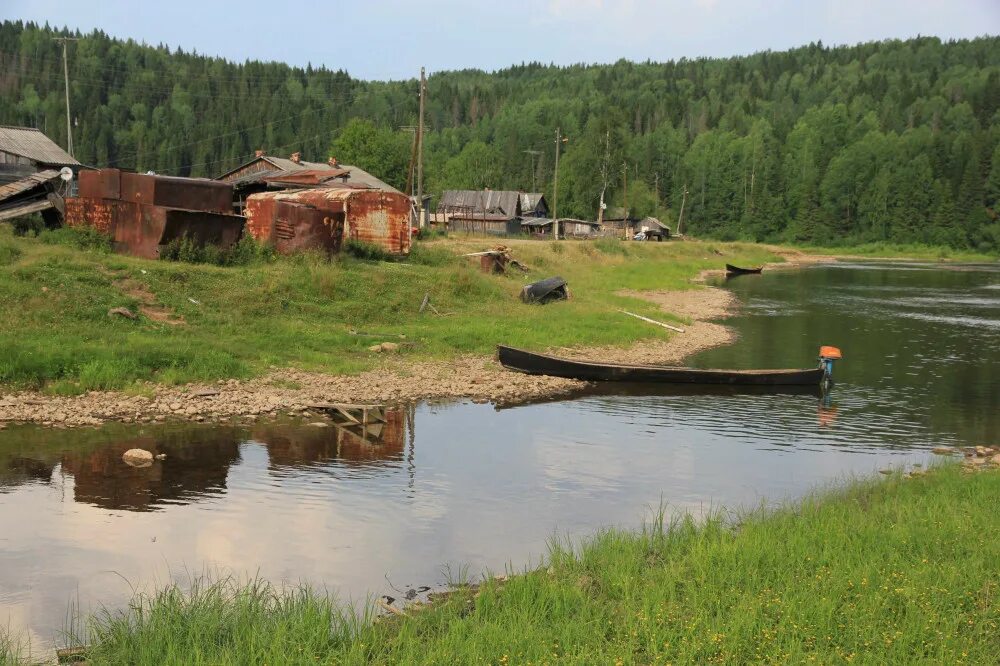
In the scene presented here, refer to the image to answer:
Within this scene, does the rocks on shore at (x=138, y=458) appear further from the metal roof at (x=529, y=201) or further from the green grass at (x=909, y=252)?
the green grass at (x=909, y=252)

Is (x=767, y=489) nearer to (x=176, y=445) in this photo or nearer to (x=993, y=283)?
(x=176, y=445)

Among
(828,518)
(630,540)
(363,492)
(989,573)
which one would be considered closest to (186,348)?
(363,492)

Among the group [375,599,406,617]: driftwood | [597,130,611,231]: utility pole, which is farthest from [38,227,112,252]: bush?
[597,130,611,231]: utility pole

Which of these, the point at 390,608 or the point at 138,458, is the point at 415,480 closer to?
the point at 138,458

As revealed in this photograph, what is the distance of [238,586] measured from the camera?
1015 centimetres

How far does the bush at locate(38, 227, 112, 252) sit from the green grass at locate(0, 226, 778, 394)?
2.8 inches

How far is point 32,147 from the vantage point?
46438mm

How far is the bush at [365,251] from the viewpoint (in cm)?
3528

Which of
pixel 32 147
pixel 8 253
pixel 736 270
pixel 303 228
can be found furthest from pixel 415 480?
pixel 736 270

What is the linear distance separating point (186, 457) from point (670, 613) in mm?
10089

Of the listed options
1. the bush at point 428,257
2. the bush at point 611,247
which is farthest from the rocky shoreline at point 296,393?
the bush at point 611,247

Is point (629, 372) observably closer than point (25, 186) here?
Yes

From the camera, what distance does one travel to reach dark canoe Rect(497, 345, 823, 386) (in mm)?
24312

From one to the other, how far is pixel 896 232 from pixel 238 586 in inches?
5384
